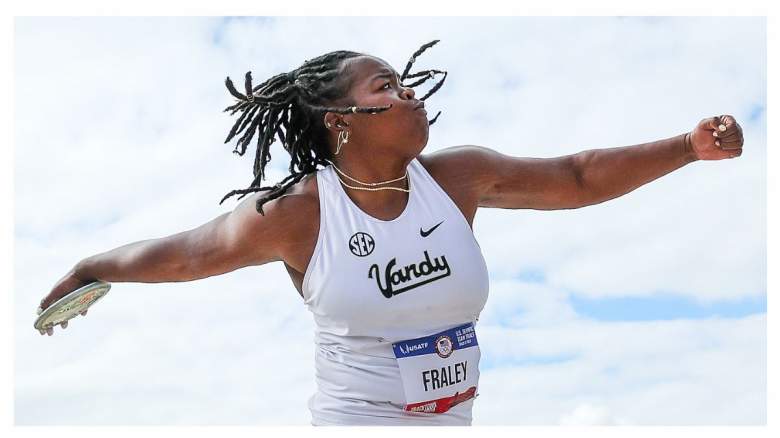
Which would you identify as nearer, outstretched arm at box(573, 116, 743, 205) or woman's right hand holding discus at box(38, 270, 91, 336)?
outstretched arm at box(573, 116, 743, 205)

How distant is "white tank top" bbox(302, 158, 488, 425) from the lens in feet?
13.2

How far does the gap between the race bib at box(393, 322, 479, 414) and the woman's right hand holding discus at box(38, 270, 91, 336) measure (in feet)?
5.06

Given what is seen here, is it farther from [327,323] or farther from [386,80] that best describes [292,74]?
[327,323]

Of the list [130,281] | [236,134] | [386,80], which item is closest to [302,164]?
[236,134]

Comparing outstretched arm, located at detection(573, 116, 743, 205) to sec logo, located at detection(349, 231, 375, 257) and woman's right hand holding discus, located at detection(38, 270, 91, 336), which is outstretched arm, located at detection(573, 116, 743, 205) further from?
woman's right hand holding discus, located at detection(38, 270, 91, 336)

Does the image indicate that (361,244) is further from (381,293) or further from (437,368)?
(437,368)

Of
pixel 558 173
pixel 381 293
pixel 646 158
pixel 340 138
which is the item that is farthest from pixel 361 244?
pixel 646 158

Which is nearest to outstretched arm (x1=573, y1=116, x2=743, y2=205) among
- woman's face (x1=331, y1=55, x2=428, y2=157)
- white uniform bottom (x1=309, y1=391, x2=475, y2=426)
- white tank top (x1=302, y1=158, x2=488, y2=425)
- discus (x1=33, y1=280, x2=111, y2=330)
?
white tank top (x1=302, y1=158, x2=488, y2=425)

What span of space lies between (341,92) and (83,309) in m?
1.56

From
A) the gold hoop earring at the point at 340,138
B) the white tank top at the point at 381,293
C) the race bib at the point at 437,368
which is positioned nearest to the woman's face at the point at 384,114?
the gold hoop earring at the point at 340,138

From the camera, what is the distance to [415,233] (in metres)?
4.14

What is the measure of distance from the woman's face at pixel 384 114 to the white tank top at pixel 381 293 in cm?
27

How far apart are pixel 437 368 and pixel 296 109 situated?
1353 millimetres

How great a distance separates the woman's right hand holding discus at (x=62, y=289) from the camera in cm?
447
